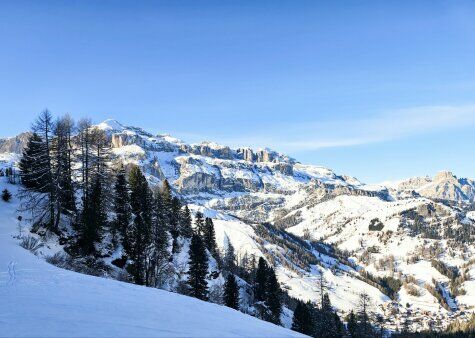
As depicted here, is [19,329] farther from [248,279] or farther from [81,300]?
[248,279]

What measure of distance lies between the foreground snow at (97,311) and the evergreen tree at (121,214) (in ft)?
92.6

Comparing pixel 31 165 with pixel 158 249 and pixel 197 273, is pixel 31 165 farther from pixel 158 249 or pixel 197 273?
pixel 197 273

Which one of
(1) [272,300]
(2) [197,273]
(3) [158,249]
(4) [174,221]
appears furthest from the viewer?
(1) [272,300]

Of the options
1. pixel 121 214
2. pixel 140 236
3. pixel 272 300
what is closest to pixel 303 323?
pixel 272 300

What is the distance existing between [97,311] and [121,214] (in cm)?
4080

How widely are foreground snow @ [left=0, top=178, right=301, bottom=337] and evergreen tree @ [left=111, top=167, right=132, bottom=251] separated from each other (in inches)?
1111

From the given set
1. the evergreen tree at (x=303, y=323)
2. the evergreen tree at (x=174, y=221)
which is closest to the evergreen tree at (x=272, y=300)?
the evergreen tree at (x=303, y=323)

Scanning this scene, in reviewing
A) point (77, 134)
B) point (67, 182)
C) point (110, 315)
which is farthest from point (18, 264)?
point (77, 134)

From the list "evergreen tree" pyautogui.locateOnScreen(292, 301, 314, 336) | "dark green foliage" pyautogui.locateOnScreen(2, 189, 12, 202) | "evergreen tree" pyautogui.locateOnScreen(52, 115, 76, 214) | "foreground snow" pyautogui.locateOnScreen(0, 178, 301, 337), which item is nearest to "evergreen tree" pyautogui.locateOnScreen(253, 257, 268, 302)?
"evergreen tree" pyautogui.locateOnScreen(292, 301, 314, 336)

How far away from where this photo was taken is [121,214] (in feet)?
180

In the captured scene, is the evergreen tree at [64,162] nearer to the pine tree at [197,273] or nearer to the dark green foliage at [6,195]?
the dark green foliage at [6,195]

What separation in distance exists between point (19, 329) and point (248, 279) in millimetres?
106538

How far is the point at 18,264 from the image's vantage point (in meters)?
24.2

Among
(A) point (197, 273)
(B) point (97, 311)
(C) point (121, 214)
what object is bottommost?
(A) point (197, 273)
